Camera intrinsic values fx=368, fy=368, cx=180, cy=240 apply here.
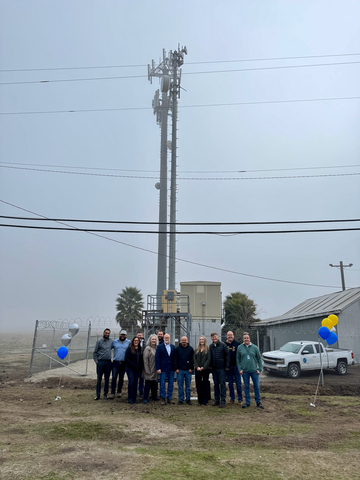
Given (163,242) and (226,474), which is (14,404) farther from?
(163,242)

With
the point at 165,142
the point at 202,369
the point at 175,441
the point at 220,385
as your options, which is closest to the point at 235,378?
the point at 220,385

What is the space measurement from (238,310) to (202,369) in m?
30.6

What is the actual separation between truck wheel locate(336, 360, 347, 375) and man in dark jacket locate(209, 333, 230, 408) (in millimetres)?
9811

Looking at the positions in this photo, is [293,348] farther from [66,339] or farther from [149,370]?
[66,339]

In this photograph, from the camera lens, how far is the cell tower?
25.3 meters

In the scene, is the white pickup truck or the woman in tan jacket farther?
the white pickup truck

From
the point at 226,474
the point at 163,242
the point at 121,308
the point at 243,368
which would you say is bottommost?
the point at 226,474

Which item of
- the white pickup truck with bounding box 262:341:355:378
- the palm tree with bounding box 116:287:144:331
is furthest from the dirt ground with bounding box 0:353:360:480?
the palm tree with bounding box 116:287:144:331

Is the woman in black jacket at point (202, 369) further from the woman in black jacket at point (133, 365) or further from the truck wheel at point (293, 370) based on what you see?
the truck wheel at point (293, 370)

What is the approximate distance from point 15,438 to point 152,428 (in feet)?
8.15

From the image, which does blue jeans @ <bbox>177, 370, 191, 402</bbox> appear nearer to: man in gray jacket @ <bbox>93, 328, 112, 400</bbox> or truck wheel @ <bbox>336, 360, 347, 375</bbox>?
man in gray jacket @ <bbox>93, 328, 112, 400</bbox>

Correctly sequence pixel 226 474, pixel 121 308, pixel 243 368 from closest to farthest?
1. pixel 226 474
2. pixel 243 368
3. pixel 121 308

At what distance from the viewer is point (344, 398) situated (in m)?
10.9

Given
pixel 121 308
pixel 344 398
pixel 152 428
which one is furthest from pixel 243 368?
pixel 121 308
